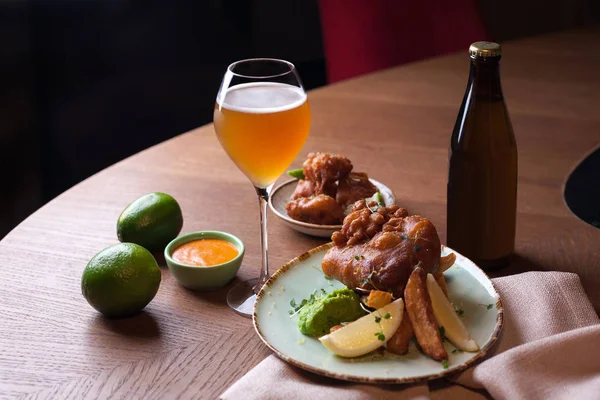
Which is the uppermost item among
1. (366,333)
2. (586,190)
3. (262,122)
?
(262,122)

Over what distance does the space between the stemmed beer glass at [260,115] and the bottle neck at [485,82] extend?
290 mm

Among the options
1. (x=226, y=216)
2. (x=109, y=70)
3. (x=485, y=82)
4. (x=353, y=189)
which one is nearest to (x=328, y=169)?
(x=353, y=189)

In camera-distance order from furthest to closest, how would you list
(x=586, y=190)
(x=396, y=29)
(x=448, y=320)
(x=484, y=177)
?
(x=396, y=29)
(x=586, y=190)
(x=484, y=177)
(x=448, y=320)

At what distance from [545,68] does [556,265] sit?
1090mm

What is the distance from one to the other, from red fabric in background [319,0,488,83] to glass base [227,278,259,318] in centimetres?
166

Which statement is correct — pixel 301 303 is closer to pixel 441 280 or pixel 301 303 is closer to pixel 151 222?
pixel 441 280

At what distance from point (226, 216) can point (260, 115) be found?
0.37 m

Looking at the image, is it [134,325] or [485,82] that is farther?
[485,82]

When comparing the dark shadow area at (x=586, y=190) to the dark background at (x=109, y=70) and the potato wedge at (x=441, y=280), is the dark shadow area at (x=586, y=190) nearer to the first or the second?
the potato wedge at (x=441, y=280)

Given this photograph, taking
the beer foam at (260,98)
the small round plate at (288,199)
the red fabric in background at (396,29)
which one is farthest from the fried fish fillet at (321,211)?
the red fabric in background at (396,29)

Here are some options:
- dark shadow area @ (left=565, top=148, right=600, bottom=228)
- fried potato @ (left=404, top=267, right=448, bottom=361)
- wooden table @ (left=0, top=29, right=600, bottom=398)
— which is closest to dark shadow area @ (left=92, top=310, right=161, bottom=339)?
wooden table @ (left=0, top=29, right=600, bottom=398)

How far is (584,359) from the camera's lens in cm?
104

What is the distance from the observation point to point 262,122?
4.01 ft

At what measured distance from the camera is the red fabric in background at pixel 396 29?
2766 millimetres
